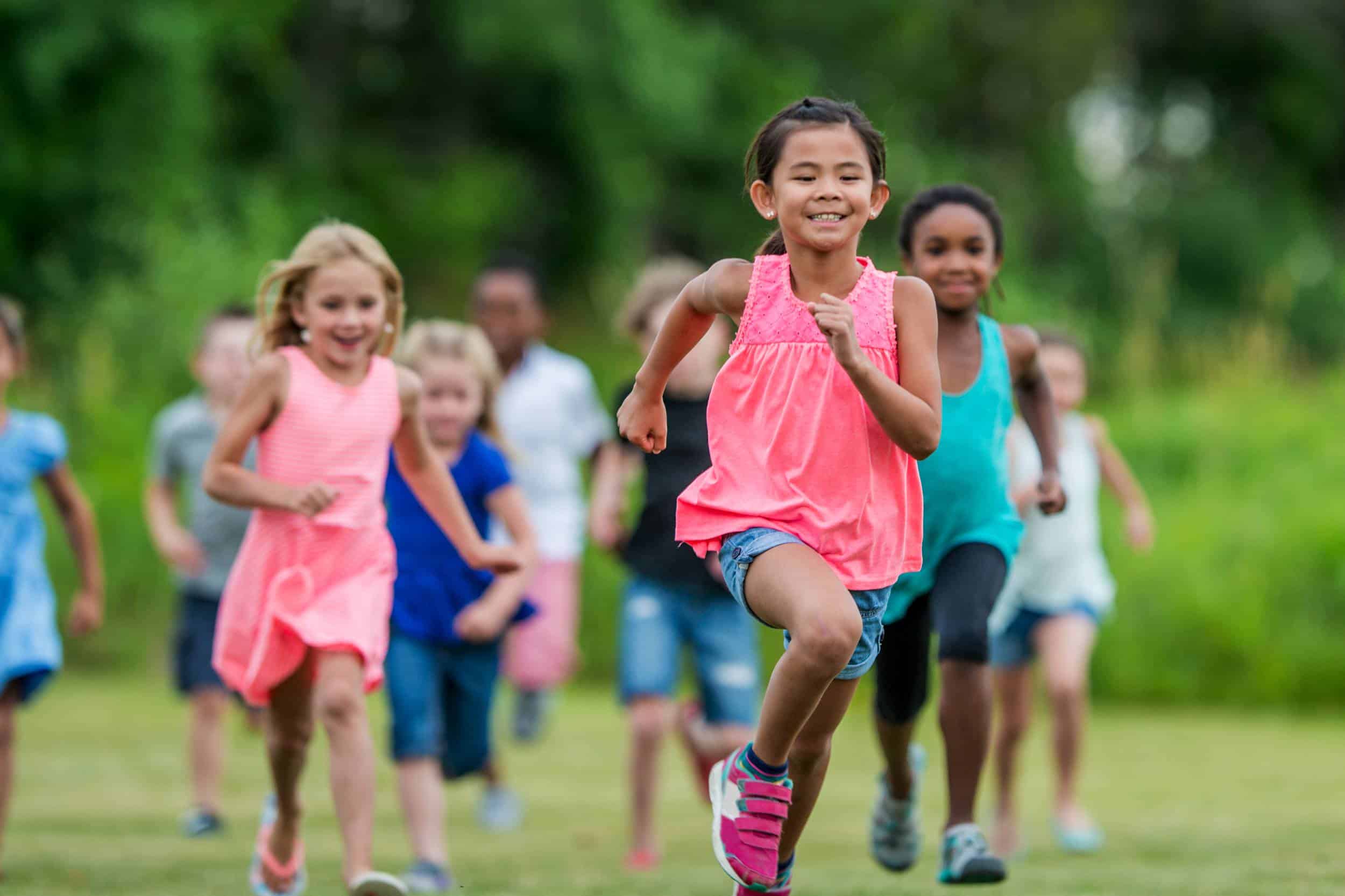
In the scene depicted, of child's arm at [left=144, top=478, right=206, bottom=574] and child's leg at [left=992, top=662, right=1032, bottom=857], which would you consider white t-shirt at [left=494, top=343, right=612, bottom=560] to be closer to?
child's arm at [left=144, top=478, right=206, bottom=574]

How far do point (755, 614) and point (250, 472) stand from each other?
167cm

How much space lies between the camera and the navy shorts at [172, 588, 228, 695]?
7.90 meters

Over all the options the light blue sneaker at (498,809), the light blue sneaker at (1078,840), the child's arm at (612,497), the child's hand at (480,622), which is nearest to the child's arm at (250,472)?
the child's hand at (480,622)

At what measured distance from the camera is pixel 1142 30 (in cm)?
3359

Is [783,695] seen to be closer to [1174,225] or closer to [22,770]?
[22,770]

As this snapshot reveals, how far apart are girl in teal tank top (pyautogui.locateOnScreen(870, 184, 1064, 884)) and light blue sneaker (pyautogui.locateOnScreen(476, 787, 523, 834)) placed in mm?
2800

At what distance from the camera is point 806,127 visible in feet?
14.3

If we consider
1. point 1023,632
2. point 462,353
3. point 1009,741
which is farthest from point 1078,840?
point 462,353

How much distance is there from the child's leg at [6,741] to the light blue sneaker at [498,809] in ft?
8.03

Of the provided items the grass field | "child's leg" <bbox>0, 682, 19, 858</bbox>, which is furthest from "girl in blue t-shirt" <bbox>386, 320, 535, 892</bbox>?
"child's leg" <bbox>0, 682, 19, 858</bbox>

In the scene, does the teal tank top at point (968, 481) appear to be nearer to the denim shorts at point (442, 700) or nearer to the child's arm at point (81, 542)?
the denim shorts at point (442, 700)

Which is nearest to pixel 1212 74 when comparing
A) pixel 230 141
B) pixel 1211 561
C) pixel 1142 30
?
pixel 1142 30

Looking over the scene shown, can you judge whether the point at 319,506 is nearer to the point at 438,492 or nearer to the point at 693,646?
the point at 438,492

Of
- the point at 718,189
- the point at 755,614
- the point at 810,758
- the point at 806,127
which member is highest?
the point at 718,189
